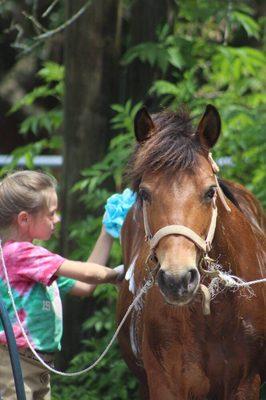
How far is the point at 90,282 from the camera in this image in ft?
14.9

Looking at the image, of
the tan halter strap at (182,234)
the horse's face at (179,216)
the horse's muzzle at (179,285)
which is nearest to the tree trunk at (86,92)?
the horse's face at (179,216)

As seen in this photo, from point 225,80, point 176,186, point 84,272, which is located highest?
point 176,186

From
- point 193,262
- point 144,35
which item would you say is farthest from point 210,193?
point 144,35

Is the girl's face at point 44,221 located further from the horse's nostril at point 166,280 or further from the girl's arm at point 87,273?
the horse's nostril at point 166,280

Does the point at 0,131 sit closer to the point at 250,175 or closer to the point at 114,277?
the point at 250,175

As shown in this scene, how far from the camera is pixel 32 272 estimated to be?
4.39 meters

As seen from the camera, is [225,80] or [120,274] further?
[225,80]

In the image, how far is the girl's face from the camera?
14.9ft

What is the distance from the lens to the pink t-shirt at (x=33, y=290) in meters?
4.40

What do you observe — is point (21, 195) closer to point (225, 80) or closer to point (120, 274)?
point (120, 274)

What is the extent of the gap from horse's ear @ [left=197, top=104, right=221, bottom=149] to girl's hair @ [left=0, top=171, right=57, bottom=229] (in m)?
0.84

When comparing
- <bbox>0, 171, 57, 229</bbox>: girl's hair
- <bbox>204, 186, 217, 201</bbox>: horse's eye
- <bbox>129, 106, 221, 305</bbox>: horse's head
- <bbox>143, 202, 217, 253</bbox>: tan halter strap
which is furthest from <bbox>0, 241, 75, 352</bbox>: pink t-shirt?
<bbox>204, 186, 217, 201</bbox>: horse's eye

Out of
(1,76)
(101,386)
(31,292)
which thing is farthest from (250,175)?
(1,76)

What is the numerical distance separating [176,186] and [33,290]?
3.15 ft
